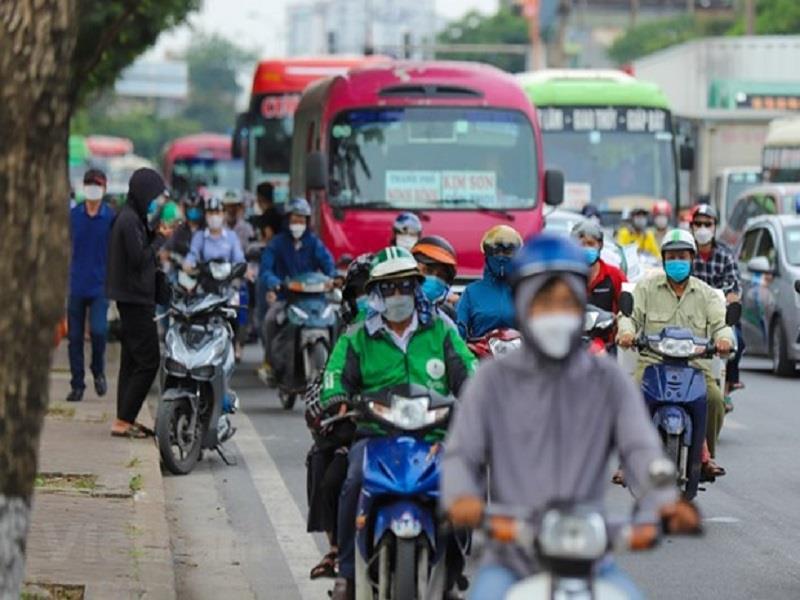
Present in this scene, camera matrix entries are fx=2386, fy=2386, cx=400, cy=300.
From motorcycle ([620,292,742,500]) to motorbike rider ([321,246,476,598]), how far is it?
3.83m

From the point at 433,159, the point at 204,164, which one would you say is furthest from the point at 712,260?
the point at 204,164

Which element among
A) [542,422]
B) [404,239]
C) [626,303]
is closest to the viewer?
[542,422]

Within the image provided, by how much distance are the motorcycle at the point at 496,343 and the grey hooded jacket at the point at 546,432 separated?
5.31m

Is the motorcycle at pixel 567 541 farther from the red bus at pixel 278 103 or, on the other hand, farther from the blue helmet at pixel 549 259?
the red bus at pixel 278 103

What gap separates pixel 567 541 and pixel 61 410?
12.0 m

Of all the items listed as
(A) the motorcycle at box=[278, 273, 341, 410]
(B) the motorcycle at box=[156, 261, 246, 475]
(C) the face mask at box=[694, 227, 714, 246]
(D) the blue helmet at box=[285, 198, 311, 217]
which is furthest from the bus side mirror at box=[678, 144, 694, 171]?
(B) the motorcycle at box=[156, 261, 246, 475]

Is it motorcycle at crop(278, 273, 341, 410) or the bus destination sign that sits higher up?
the bus destination sign

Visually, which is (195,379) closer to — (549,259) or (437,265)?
(437,265)

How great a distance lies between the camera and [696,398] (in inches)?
503

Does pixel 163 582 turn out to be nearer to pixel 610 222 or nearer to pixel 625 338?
pixel 625 338

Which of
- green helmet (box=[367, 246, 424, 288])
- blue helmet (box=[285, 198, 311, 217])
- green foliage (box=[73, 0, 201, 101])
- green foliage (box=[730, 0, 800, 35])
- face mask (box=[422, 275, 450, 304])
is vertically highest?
green foliage (box=[730, 0, 800, 35])

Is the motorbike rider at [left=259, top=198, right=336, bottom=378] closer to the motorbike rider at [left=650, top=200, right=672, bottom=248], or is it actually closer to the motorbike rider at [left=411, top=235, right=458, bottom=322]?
the motorbike rider at [left=411, top=235, right=458, bottom=322]

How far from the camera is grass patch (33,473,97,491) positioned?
1291 centimetres

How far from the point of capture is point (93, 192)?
1816 cm
